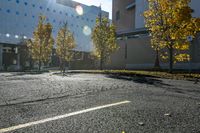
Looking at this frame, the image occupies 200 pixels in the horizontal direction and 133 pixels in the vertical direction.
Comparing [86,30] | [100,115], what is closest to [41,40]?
[100,115]

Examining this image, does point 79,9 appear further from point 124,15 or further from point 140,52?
point 140,52

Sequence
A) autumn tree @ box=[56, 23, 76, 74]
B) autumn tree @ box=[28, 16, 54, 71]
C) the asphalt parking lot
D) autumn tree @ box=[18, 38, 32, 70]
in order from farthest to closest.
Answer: autumn tree @ box=[18, 38, 32, 70], autumn tree @ box=[56, 23, 76, 74], autumn tree @ box=[28, 16, 54, 71], the asphalt parking lot

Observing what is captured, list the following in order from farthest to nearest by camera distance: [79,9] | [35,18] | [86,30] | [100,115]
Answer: [86,30], [79,9], [35,18], [100,115]

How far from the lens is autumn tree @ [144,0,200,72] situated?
23281 millimetres

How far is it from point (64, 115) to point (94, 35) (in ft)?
110

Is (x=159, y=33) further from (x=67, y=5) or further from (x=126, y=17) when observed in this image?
(x=67, y=5)

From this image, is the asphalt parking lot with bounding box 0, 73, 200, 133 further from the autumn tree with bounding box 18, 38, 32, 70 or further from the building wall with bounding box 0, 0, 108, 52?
the building wall with bounding box 0, 0, 108, 52

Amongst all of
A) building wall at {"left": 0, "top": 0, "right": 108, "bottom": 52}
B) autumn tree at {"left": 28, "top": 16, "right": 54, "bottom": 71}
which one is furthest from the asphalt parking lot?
building wall at {"left": 0, "top": 0, "right": 108, "bottom": 52}

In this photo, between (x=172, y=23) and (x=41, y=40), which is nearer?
(x=172, y=23)

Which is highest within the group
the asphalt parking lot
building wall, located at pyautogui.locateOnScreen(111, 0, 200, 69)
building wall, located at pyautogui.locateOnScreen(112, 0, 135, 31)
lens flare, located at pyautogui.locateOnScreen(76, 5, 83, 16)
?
lens flare, located at pyautogui.locateOnScreen(76, 5, 83, 16)

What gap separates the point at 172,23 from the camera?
23.9 m

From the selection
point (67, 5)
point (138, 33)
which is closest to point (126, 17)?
point (138, 33)

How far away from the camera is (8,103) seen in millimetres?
6574

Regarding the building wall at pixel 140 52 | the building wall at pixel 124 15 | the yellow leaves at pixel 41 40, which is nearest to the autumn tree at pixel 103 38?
the building wall at pixel 140 52
